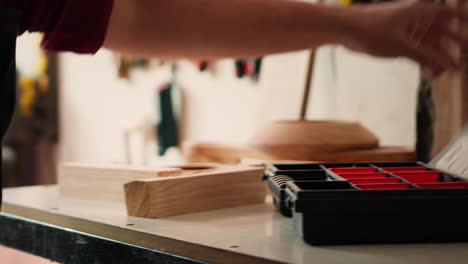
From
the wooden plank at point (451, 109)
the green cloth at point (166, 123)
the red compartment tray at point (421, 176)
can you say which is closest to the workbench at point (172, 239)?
the red compartment tray at point (421, 176)

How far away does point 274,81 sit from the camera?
5.50ft

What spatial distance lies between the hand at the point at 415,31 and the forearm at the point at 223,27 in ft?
0.10

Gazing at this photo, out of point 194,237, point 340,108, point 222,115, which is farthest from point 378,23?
point 222,115

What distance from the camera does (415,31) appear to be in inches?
33.4

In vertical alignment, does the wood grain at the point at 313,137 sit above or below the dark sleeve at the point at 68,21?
below

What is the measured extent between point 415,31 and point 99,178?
20.9 inches

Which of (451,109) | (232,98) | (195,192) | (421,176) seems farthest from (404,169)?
(232,98)

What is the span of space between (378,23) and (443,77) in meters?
0.31

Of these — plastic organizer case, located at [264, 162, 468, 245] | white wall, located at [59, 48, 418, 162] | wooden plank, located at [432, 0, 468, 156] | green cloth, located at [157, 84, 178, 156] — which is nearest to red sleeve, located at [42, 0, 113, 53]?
plastic organizer case, located at [264, 162, 468, 245]

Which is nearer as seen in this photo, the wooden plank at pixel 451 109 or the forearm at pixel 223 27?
the forearm at pixel 223 27

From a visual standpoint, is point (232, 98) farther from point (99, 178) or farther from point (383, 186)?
point (383, 186)

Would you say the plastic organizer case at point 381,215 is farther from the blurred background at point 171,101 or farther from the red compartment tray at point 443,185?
the blurred background at point 171,101

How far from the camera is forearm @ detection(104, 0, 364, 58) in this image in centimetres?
79

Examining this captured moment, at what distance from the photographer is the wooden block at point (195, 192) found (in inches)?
26.1
